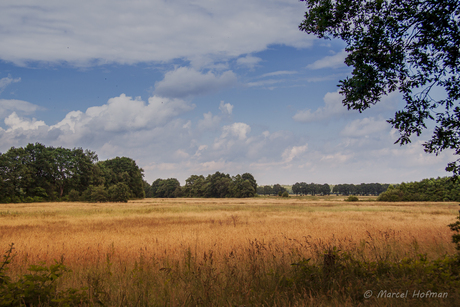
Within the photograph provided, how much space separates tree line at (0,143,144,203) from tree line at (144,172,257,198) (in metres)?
44.8

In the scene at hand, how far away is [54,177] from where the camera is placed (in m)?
78.6

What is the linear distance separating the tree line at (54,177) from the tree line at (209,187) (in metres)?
44.8

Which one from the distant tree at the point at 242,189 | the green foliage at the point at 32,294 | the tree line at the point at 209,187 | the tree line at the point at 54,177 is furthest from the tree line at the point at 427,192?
the green foliage at the point at 32,294

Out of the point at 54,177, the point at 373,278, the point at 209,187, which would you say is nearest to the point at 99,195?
the point at 54,177

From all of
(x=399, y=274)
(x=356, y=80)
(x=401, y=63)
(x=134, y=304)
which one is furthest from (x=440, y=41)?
(x=134, y=304)

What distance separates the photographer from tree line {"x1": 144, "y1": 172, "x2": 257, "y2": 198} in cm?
11994

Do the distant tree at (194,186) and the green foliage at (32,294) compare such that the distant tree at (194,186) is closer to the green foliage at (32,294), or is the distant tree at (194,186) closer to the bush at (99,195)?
the bush at (99,195)

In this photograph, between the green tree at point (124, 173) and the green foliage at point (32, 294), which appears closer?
the green foliage at point (32, 294)

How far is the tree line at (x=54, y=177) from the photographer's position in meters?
67.7

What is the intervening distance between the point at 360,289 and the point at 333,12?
7.02 metres

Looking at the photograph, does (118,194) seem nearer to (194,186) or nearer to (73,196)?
(73,196)

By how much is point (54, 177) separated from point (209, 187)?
6652 cm

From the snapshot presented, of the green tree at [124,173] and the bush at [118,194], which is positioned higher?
the green tree at [124,173]

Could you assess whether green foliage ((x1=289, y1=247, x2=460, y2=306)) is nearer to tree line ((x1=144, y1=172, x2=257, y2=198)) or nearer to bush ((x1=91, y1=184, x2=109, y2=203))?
bush ((x1=91, y1=184, x2=109, y2=203))
